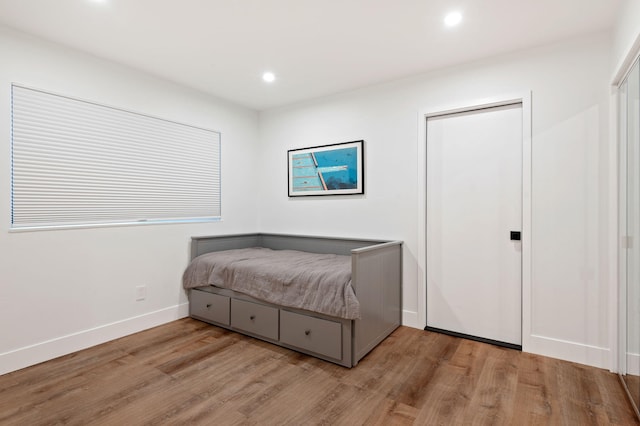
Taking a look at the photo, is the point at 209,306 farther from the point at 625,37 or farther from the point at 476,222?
the point at 625,37

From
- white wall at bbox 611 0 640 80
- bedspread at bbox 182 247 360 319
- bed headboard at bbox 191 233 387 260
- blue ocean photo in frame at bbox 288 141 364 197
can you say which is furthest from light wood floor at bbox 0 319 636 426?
white wall at bbox 611 0 640 80

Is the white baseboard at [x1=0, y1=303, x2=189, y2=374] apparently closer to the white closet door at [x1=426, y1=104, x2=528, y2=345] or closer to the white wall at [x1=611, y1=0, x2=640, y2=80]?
the white closet door at [x1=426, y1=104, x2=528, y2=345]

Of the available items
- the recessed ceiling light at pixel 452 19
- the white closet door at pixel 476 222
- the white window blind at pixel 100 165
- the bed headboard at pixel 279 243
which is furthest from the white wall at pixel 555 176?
the white window blind at pixel 100 165

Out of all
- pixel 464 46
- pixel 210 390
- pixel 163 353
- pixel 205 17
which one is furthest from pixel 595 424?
pixel 205 17

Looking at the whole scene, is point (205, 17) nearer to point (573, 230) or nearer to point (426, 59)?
point (426, 59)

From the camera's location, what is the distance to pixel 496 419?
5.82ft

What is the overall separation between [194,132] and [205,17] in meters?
1.52

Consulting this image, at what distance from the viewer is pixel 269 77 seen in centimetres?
321

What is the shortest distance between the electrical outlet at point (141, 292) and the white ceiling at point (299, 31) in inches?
78.2

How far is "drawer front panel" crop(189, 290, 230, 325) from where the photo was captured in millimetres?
3102

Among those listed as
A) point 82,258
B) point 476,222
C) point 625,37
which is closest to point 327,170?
point 476,222

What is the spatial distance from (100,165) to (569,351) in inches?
155

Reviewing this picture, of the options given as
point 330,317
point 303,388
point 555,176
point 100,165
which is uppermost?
point 100,165

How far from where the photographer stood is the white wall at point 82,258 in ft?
7.61
